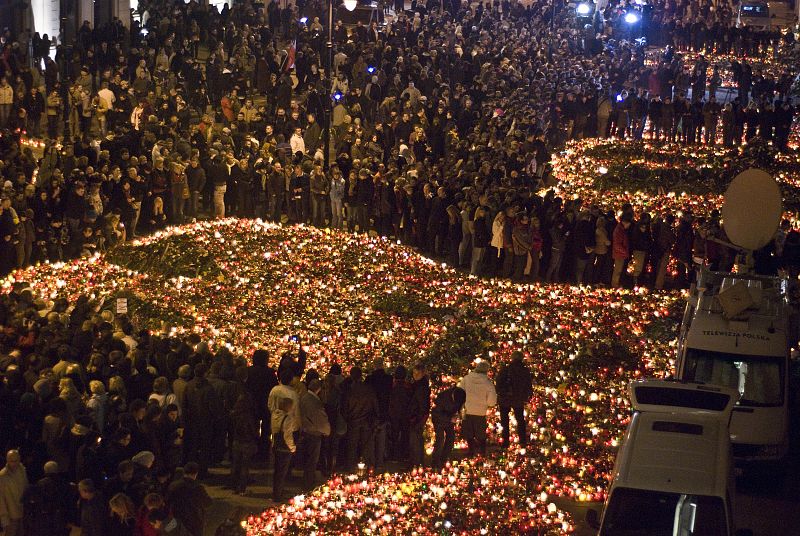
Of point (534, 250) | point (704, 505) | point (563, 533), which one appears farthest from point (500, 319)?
point (704, 505)

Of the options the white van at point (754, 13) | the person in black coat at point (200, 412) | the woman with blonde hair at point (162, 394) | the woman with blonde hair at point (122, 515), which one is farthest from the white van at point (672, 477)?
the white van at point (754, 13)

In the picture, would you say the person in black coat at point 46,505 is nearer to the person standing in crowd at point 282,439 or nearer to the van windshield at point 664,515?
the person standing in crowd at point 282,439

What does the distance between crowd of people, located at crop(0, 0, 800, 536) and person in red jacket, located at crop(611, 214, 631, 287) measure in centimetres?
5

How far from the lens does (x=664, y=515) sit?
13.6m

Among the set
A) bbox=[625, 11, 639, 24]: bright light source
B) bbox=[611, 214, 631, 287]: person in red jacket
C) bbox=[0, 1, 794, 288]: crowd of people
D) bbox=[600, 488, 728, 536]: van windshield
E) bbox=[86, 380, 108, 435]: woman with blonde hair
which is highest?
bbox=[625, 11, 639, 24]: bright light source

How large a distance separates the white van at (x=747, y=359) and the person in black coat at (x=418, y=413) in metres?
3.16

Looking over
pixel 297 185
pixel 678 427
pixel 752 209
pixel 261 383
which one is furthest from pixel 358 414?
pixel 297 185

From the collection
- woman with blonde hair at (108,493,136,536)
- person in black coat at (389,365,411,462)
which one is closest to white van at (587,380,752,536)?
person in black coat at (389,365,411,462)

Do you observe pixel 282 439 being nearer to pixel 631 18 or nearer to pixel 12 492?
pixel 12 492

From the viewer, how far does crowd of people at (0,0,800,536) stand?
51.9 ft

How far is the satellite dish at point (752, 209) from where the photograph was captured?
2100cm

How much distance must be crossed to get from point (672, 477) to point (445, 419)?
4294 millimetres

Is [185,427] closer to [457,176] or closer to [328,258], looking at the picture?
[328,258]

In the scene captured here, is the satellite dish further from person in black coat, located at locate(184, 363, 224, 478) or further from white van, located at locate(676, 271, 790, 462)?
person in black coat, located at locate(184, 363, 224, 478)
